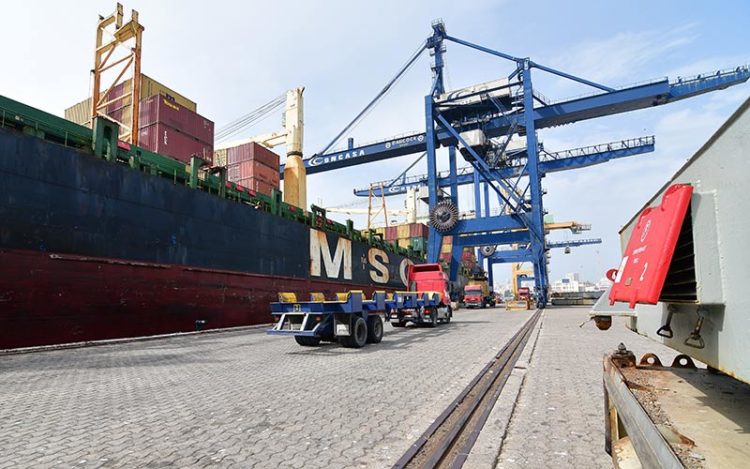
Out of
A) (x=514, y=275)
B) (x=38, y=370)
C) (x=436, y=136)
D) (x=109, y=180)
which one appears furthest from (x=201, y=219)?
(x=514, y=275)

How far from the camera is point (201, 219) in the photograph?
17.4 meters

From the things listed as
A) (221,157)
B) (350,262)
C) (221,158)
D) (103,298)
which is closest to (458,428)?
(103,298)

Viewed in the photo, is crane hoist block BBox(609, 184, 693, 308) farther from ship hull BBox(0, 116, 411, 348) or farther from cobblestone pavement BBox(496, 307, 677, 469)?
ship hull BBox(0, 116, 411, 348)

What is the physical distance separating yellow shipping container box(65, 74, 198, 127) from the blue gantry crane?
718 inches

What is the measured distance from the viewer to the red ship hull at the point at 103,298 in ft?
35.8

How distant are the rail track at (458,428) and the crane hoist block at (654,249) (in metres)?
1.99

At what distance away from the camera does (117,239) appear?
13.7 metres

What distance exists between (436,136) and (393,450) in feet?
121

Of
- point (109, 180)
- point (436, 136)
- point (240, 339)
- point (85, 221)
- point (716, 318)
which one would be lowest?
point (240, 339)

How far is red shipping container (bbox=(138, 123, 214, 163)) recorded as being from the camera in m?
19.8

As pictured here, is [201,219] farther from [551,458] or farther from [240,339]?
[551,458]

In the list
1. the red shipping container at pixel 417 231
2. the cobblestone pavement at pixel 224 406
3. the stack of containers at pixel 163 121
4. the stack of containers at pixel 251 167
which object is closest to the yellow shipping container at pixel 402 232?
the red shipping container at pixel 417 231

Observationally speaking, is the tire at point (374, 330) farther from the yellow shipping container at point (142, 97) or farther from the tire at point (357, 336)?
the yellow shipping container at point (142, 97)

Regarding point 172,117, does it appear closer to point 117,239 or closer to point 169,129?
point 169,129
